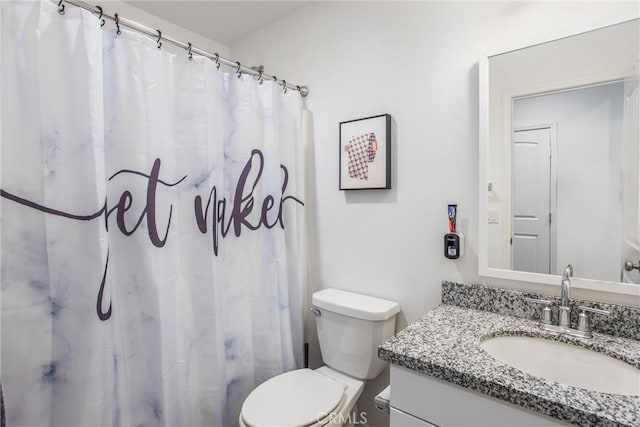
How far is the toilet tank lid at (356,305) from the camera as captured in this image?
1.35m

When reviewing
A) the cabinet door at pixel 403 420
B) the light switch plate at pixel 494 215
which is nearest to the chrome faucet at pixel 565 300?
the light switch plate at pixel 494 215

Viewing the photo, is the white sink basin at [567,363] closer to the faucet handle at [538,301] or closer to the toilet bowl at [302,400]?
the faucet handle at [538,301]

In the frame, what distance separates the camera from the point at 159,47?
3.92 feet

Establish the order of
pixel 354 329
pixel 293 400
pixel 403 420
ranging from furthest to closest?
pixel 354 329
pixel 293 400
pixel 403 420

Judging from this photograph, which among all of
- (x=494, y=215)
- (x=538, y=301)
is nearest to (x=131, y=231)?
(x=494, y=215)

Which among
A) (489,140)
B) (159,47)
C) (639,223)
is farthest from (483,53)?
(159,47)

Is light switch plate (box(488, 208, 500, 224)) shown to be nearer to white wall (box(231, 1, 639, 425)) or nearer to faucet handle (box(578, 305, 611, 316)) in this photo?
white wall (box(231, 1, 639, 425))

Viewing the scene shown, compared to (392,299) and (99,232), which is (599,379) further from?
(99,232)

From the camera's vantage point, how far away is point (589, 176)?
1.04 meters

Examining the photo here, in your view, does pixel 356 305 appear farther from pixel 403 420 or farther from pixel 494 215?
pixel 494 215

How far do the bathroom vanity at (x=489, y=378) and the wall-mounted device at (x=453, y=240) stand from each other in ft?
0.69

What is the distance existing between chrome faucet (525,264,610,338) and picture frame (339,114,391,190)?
75 cm

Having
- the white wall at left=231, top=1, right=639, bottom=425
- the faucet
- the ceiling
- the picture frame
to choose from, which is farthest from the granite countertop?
the ceiling

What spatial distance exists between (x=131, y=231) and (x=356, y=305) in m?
0.98
